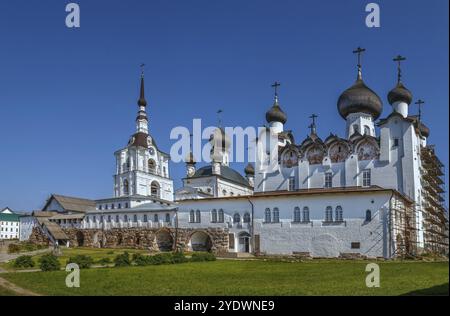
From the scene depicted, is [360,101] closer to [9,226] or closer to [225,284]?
[225,284]

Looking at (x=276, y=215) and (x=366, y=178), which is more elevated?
(x=366, y=178)

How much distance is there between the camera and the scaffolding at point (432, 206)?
40781mm

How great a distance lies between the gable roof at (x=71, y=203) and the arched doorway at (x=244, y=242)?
33544mm

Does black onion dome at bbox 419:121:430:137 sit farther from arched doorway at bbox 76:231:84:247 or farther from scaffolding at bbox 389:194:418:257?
arched doorway at bbox 76:231:84:247

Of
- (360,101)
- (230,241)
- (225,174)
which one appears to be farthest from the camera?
(225,174)

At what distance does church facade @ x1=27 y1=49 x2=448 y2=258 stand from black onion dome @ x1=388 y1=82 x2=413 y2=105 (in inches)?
3.8

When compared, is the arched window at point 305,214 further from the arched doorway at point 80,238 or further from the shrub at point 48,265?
the arched doorway at point 80,238

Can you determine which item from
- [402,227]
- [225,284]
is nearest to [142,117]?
[402,227]

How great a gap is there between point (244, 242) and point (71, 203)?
39271 mm

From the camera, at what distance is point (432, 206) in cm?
4372

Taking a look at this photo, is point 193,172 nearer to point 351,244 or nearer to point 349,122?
point 349,122

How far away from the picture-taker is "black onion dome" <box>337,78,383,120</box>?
1710 inches

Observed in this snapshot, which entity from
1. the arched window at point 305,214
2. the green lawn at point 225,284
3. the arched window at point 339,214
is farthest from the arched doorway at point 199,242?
the green lawn at point 225,284

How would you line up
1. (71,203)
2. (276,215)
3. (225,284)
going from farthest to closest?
(71,203) < (276,215) < (225,284)
